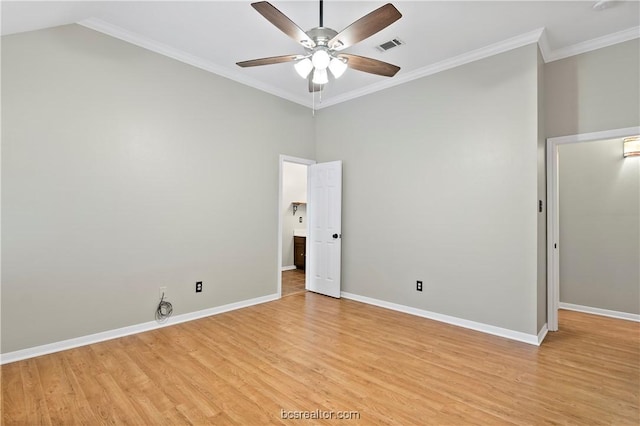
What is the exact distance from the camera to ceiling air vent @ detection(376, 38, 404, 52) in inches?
132

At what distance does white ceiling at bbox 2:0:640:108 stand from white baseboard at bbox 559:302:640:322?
3244 mm

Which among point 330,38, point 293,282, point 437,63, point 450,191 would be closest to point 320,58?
point 330,38

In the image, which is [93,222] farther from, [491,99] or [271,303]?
[491,99]

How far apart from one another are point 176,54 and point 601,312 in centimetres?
627

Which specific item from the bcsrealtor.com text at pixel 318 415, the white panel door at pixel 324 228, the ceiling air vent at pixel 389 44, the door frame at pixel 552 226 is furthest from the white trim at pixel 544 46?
the bcsrealtor.com text at pixel 318 415

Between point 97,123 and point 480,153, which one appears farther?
point 480,153

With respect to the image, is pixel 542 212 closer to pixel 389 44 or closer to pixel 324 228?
pixel 389 44

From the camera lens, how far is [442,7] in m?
2.80

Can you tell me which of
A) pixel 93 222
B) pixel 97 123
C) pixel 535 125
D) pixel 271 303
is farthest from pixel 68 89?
pixel 535 125

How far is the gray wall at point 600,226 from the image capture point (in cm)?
396

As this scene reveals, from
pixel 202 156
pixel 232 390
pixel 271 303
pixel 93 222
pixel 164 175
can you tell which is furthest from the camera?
pixel 271 303

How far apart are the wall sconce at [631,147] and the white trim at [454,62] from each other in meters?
2.12

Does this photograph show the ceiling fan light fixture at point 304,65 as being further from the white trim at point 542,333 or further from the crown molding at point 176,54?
the white trim at point 542,333

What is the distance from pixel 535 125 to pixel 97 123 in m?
4.43
